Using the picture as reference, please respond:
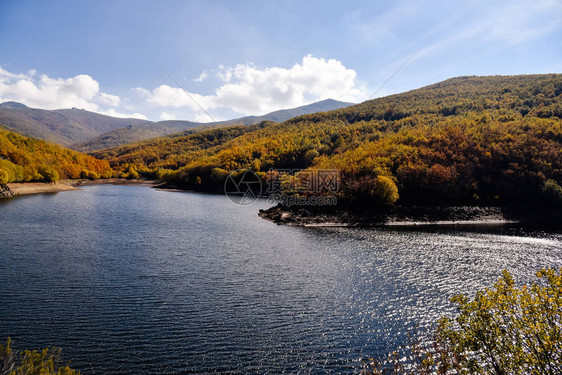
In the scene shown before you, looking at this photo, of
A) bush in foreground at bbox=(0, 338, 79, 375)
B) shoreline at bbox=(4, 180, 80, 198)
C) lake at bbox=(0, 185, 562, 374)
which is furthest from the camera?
shoreline at bbox=(4, 180, 80, 198)

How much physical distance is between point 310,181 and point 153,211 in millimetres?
40055

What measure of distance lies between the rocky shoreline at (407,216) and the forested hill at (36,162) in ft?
292

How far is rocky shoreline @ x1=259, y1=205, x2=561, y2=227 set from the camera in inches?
2378

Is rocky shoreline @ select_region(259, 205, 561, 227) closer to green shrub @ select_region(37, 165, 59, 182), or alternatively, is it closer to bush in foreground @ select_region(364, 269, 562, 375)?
bush in foreground @ select_region(364, 269, 562, 375)

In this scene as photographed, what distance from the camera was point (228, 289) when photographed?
25391mm

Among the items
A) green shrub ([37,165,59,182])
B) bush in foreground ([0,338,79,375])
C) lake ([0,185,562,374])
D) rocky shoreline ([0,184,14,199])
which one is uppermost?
green shrub ([37,165,59,182])

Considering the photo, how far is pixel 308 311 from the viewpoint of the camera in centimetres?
2239

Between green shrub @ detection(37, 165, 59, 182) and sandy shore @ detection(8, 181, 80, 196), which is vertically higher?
green shrub @ detection(37, 165, 59, 182)

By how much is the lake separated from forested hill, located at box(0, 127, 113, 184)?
6109 cm

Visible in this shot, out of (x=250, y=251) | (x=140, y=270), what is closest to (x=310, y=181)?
(x=250, y=251)

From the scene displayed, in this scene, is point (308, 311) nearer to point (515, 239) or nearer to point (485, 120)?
point (515, 239)

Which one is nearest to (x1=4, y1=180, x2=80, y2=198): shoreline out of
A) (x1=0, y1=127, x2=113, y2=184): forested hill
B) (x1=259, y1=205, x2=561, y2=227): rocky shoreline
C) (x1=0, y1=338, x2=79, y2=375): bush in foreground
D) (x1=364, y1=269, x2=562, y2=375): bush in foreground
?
(x1=0, y1=127, x2=113, y2=184): forested hill

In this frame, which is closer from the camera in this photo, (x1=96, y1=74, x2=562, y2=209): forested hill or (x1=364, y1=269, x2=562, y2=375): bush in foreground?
(x1=364, y1=269, x2=562, y2=375): bush in foreground

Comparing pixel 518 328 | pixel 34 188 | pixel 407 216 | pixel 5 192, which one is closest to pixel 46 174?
pixel 34 188
